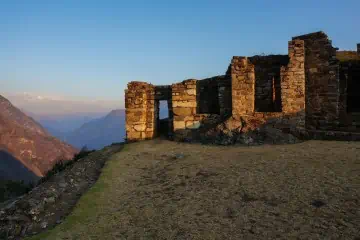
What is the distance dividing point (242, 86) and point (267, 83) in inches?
63.5

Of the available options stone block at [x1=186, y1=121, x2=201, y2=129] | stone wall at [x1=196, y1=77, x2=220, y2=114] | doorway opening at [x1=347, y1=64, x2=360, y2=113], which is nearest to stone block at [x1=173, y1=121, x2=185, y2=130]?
stone block at [x1=186, y1=121, x2=201, y2=129]

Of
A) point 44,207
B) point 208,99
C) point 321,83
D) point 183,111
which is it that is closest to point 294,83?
point 321,83

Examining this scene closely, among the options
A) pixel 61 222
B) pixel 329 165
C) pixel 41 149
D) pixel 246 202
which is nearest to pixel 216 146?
pixel 329 165

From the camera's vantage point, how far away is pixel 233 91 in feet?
43.8

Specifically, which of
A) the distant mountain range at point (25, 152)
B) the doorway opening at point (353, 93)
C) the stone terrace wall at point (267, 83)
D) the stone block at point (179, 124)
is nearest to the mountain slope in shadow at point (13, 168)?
the distant mountain range at point (25, 152)

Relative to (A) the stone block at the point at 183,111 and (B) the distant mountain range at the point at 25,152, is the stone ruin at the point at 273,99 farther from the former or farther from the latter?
(B) the distant mountain range at the point at 25,152

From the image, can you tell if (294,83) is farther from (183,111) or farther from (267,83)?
(183,111)

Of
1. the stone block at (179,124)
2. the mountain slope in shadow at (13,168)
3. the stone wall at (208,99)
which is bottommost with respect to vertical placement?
the mountain slope in shadow at (13,168)

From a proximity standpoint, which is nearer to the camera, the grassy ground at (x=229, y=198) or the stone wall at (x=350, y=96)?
the grassy ground at (x=229, y=198)

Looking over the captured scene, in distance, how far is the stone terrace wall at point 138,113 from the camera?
15.1 metres

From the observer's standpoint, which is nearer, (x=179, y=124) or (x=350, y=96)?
(x=350, y=96)

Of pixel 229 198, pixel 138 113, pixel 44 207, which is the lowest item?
pixel 44 207

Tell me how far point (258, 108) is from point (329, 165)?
A: 252 inches

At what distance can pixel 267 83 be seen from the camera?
→ 1421 centimetres
